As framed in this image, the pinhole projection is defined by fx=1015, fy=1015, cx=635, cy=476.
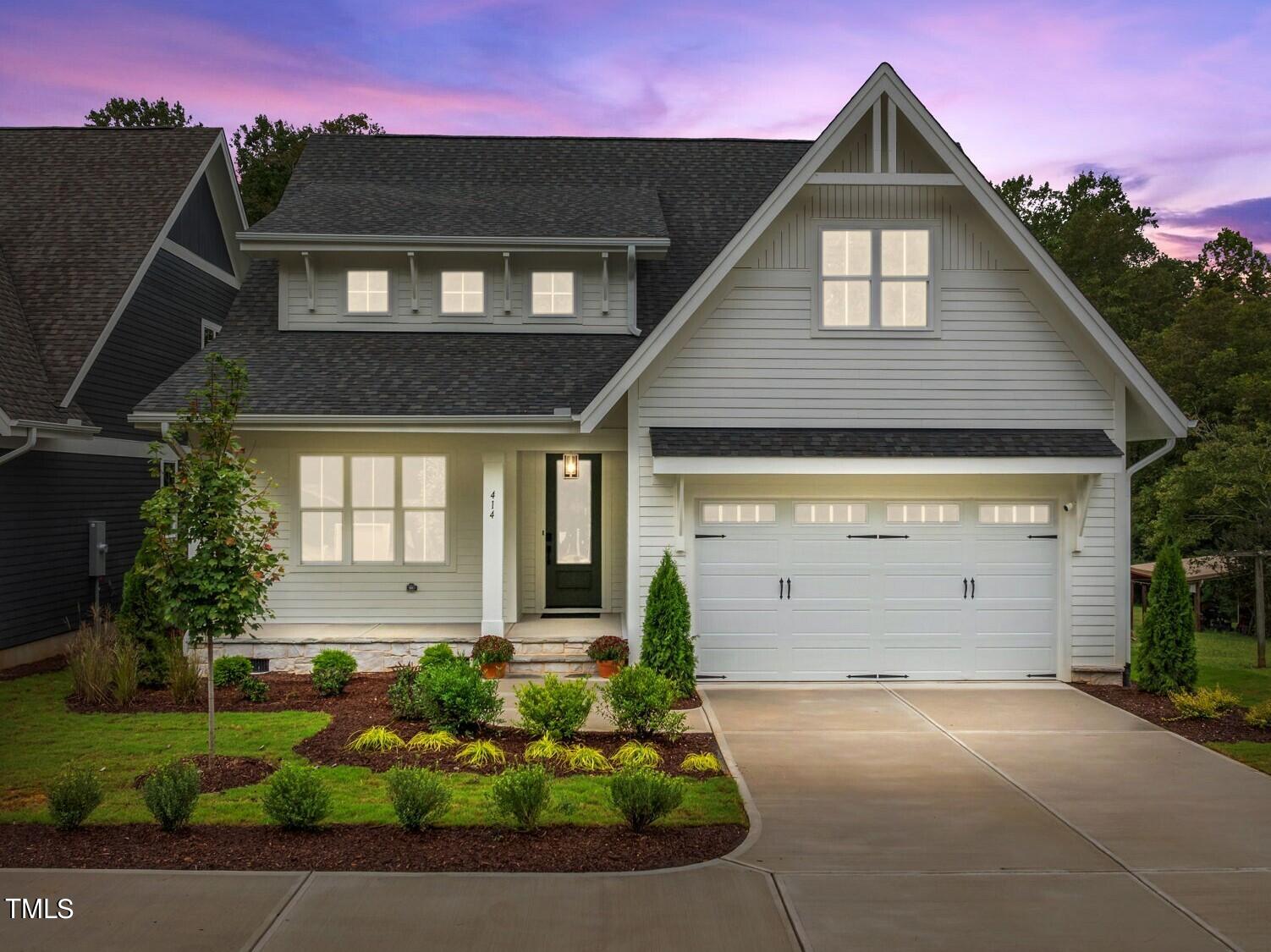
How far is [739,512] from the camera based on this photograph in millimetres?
12602

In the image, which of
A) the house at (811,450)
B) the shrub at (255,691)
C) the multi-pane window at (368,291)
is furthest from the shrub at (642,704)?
the multi-pane window at (368,291)

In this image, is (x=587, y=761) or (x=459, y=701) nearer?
(x=587, y=761)

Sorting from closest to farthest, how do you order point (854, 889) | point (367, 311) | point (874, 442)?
1. point (854, 889)
2. point (874, 442)
3. point (367, 311)

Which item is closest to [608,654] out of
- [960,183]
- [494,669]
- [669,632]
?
[669,632]

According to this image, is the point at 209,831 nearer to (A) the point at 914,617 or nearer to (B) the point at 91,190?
(A) the point at 914,617

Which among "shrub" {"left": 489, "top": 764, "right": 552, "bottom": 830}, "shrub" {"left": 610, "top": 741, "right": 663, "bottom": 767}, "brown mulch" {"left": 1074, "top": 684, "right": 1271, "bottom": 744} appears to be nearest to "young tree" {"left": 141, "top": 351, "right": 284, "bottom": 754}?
"shrub" {"left": 489, "top": 764, "right": 552, "bottom": 830}

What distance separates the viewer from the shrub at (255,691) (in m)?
11.4

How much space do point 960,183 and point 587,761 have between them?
8070 millimetres

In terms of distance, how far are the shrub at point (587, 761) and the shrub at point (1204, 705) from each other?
20.6 ft

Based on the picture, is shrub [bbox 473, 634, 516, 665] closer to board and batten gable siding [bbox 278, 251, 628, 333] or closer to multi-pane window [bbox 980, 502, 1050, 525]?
board and batten gable siding [bbox 278, 251, 628, 333]

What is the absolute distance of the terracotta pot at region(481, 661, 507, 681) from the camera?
12461 millimetres

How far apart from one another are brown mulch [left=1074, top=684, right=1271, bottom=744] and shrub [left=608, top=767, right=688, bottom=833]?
601 centimetres

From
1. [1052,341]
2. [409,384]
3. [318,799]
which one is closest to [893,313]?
[1052,341]

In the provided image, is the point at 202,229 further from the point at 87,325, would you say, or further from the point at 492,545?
the point at 492,545
